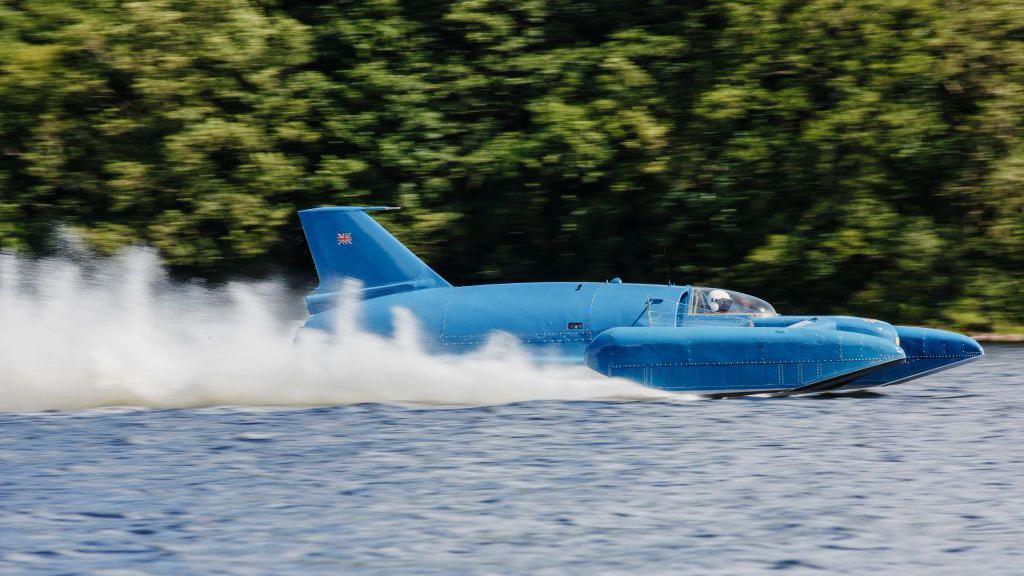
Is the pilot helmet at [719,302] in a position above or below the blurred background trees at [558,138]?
below

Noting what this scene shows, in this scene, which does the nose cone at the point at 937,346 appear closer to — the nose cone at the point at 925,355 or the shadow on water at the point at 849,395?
the nose cone at the point at 925,355

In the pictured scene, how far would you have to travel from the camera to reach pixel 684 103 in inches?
961

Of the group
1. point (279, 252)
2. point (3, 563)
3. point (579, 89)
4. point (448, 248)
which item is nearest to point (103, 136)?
point (279, 252)

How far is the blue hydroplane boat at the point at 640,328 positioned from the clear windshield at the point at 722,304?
1 cm

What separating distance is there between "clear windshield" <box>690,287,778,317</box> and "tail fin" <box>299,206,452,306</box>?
317 cm

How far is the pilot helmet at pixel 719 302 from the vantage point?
15.6 metres

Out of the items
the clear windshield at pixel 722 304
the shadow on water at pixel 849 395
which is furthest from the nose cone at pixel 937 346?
the clear windshield at pixel 722 304

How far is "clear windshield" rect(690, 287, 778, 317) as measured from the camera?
1562cm

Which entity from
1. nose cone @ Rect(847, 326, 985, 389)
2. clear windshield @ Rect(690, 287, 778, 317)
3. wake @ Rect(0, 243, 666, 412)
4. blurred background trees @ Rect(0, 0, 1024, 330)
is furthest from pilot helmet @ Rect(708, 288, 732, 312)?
blurred background trees @ Rect(0, 0, 1024, 330)

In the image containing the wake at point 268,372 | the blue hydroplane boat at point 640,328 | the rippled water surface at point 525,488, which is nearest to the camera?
the rippled water surface at point 525,488

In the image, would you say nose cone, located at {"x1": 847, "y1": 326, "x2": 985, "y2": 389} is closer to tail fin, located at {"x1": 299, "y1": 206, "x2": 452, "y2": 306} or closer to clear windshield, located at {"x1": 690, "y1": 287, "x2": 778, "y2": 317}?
clear windshield, located at {"x1": 690, "y1": 287, "x2": 778, "y2": 317}

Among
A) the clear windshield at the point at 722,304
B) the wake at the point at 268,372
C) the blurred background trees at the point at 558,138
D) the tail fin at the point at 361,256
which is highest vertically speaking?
the blurred background trees at the point at 558,138

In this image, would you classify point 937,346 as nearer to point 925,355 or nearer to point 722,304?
point 925,355

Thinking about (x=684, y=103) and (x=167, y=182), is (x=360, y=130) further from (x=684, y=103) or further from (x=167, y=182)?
(x=684, y=103)
